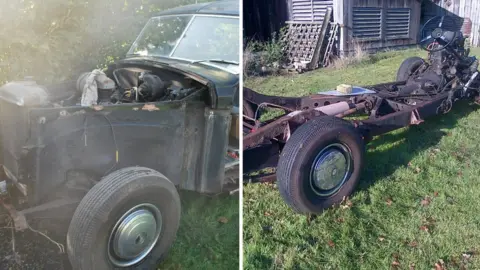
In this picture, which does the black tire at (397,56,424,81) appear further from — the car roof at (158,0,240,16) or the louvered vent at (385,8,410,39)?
the car roof at (158,0,240,16)

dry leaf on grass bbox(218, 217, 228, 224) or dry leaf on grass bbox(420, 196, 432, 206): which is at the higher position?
dry leaf on grass bbox(218, 217, 228, 224)

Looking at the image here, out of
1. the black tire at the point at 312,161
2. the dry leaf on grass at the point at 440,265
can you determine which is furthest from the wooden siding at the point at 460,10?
the dry leaf on grass at the point at 440,265

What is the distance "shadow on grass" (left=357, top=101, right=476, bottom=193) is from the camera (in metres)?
1.71

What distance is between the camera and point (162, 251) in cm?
117

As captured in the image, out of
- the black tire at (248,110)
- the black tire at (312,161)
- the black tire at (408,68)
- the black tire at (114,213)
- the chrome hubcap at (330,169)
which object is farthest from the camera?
the black tire at (408,68)

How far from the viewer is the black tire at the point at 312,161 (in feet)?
4.40

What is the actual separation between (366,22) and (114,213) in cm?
94

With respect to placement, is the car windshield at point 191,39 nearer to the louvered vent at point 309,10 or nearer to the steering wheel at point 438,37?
the louvered vent at point 309,10

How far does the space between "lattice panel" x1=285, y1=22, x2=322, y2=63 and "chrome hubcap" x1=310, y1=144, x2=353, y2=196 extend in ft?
1.11

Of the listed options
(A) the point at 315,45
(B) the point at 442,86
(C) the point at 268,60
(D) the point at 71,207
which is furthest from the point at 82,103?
(B) the point at 442,86

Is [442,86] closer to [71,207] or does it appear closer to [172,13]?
[172,13]

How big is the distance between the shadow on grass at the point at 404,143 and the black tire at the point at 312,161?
12cm

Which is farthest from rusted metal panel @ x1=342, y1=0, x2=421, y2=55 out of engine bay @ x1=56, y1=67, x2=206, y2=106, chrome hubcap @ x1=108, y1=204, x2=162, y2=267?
chrome hubcap @ x1=108, y1=204, x2=162, y2=267

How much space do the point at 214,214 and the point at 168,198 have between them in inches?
8.2
